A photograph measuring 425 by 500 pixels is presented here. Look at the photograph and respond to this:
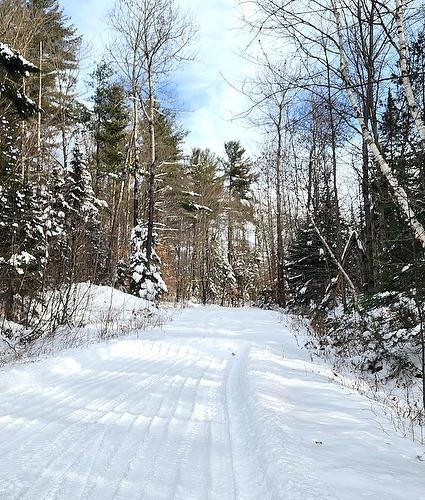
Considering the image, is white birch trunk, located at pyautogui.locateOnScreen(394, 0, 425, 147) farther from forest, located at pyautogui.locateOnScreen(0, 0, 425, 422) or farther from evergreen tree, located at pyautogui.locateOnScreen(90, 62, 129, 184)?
evergreen tree, located at pyautogui.locateOnScreen(90, 62, 129, 184)

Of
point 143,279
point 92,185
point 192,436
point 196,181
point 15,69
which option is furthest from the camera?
point 196,181

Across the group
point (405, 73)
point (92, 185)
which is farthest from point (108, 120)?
point (405, 73)

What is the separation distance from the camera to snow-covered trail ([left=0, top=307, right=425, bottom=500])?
2748mm

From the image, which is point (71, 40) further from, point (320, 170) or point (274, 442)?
point (274, 442)

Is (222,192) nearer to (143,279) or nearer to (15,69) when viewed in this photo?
(143,279)

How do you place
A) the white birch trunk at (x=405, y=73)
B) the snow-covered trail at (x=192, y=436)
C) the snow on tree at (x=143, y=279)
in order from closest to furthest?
the snow-covered trail at (x=192, y=436) < the white birch trunk at (x=405, y=73) < the snow on tree at (x=143, y=279)

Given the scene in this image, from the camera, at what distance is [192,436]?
3736mm

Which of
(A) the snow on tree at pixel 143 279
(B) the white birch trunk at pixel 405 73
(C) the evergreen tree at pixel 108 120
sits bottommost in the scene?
(A) the snow on tree at pixel 143 279

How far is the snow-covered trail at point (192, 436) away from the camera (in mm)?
2748

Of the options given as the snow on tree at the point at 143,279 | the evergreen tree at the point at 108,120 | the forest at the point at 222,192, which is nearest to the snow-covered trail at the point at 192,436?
the forest at the point at 222,192

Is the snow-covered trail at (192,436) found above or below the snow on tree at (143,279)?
below

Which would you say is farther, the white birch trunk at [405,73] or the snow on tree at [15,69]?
the snow on tree at [15,69]

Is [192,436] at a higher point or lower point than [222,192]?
lower

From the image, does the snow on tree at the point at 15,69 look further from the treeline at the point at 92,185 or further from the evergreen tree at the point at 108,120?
the evergreen tree at the point at 108,120
